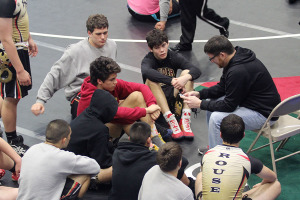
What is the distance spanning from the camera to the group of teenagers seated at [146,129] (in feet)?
12.8

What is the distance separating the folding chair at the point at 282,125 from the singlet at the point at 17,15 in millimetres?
2578

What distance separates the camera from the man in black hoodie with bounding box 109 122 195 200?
13.5 feet

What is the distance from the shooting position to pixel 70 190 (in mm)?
4273

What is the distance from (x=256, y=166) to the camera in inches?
160

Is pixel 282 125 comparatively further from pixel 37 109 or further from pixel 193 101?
pixel 37 109

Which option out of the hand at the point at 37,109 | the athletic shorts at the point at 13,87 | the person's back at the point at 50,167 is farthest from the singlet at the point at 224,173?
the athletic shorts at the point at 13,87

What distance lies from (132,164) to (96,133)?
62 centimetres

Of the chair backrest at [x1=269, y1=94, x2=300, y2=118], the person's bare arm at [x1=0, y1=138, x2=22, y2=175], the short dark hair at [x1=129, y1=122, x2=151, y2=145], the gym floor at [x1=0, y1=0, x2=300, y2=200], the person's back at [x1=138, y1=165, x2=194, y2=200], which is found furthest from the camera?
the gym floor at [x1=0, y1=0, x2=300, y2=200]

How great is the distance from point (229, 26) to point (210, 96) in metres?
2.78

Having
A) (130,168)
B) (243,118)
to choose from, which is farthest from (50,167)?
(243,118)

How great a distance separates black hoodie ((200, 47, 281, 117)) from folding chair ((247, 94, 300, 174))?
0.57 feet

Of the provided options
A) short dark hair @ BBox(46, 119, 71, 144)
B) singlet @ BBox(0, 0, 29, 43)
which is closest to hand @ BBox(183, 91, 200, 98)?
short dark hair @ BBox(46, 119, 71, 144)

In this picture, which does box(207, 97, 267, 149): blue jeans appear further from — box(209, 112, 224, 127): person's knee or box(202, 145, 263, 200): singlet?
box(202, 145, 263, 200): singlet

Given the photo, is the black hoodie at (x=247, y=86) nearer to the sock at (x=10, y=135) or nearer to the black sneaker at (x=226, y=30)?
the sock at (x=10, y=135)
